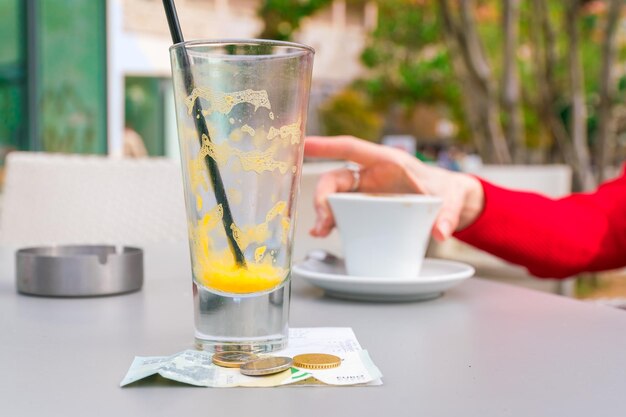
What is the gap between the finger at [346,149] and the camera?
79 cm

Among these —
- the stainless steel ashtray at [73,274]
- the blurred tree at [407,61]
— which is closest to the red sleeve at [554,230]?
the stainless steel ashtray at [73,274]

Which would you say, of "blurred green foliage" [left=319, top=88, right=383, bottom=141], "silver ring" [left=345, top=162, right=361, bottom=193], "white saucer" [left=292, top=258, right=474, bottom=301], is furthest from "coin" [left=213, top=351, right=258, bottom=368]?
"blurred green foliage" [left=319, top=88, right=383, bottom=141]

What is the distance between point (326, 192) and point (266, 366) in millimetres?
436

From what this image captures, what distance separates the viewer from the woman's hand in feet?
2.73

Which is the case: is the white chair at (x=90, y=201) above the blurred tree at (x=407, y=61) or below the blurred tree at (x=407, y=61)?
below

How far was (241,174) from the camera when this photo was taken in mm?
447

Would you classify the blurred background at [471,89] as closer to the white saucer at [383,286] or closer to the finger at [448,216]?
the finger at [448,216]

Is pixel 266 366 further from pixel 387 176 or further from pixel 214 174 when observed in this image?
pixel 387 176

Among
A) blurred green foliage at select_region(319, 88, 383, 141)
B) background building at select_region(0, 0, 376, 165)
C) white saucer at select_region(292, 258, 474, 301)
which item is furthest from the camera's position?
blurred green foliage at select_region(319, 88, 383, 141)

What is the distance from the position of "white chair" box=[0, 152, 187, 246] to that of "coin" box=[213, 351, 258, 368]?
0.97 meters

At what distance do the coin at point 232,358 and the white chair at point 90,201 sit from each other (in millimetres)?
966

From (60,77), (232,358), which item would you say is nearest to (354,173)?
(232,358)

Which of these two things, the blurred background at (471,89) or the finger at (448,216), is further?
A: the blurred background at (471,89)

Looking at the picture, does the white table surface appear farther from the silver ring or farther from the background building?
the background building
